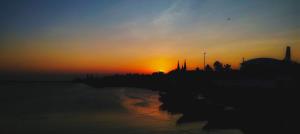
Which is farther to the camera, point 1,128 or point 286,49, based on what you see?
point 286,49

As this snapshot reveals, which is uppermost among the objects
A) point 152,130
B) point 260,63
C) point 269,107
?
point 260,63

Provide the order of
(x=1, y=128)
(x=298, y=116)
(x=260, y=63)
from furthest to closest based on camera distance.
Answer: (x=260, y=63) → (x=1, y=128) → (x=298, y=116)

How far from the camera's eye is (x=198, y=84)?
106188mm

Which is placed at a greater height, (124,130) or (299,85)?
(299,85)

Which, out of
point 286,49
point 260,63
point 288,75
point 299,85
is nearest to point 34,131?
point 299,85

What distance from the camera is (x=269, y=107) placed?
33.6 m

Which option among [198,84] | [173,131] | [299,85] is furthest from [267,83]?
[198,84]

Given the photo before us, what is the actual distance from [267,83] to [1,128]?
50305 mm

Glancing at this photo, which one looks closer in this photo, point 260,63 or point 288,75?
point 288,75

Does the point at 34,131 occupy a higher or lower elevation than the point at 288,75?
lower

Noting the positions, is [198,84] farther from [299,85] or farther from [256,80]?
[299,85]

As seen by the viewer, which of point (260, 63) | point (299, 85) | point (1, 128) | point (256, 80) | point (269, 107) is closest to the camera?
point (269, 107)

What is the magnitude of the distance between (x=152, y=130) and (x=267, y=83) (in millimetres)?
35599

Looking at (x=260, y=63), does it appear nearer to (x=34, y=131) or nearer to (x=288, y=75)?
(x=288, y=75)
